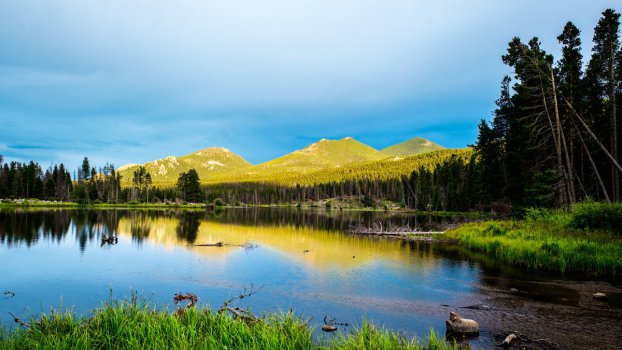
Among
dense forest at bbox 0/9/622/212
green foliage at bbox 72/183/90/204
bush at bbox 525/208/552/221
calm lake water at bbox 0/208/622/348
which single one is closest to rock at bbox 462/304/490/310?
calm lake water at bbox 0/208/622/348

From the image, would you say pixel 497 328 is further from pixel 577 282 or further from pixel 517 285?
pixel 577 282

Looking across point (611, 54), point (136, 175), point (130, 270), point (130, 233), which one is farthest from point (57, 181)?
point (611, 54)

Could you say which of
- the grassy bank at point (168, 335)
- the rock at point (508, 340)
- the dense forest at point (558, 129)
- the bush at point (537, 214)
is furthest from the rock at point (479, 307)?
the bush at point (537, 214)

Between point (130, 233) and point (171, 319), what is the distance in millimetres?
46091

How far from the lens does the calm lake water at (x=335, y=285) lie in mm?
15156

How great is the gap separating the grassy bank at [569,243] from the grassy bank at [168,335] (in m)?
18.9

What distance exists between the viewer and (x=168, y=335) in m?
9.38

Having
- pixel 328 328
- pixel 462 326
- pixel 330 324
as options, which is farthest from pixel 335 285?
pixel 462 326

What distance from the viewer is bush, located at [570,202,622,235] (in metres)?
25.6

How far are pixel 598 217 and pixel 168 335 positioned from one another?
2991 centimetres

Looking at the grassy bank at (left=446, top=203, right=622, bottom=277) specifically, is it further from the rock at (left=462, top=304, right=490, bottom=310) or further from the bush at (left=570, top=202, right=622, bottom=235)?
the rock at (left=462, top=304, right=490, bottom=310)

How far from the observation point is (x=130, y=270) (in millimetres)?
26438

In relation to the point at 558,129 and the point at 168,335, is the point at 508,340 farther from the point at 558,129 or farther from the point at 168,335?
the point at 558,129

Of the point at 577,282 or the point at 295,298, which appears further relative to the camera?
the point at 577,282
